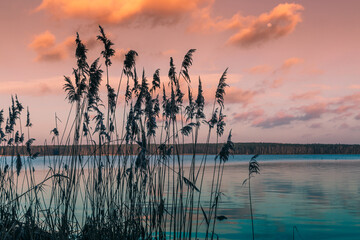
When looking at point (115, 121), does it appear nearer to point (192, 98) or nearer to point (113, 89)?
point (113, 89)

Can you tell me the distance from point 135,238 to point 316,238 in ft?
21.3

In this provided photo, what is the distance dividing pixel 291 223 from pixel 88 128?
27.8ft

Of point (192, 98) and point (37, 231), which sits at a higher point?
point (192, 98)

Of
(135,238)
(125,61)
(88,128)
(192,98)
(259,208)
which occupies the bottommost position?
(259,208)

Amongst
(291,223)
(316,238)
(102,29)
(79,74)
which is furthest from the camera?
(291,223)

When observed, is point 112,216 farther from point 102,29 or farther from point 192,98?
point 102,29

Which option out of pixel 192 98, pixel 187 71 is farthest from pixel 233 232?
pixel 187 71

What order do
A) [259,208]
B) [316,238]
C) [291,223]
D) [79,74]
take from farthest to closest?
[259,208], [291,223], [316,238], [79,74]

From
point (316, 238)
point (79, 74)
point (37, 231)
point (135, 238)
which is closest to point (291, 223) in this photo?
point (316, 238)

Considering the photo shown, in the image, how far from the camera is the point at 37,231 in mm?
6969

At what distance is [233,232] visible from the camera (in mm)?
11102

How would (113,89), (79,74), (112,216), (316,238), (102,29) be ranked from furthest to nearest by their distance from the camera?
(316,238)
(113,89)
(112,216)
(79,74)
(102,29)

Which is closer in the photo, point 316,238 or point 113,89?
point 113,89

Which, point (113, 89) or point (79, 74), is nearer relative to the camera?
point (79, 74)
